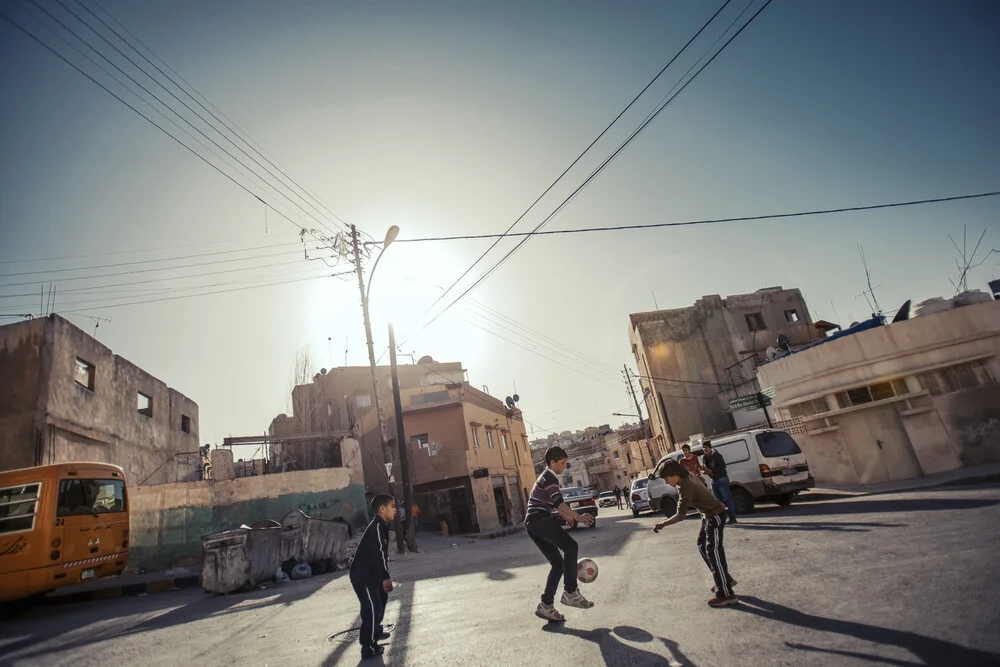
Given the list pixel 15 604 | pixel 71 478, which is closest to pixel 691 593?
pixel 71 478

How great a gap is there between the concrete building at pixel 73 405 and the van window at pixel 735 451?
775 inches

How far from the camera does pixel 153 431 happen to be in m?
21.4

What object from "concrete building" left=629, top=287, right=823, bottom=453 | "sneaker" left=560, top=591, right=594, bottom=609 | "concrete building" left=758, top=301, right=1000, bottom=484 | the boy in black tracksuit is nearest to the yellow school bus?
the boy in black tracksuit

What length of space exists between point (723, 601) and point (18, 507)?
12.9 meters

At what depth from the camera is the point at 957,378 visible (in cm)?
1379

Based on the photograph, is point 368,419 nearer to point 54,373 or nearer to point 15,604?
point 54,373

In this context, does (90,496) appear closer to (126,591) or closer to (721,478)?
(126,591)

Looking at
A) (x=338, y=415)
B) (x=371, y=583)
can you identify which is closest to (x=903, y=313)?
(x=371, y=583)

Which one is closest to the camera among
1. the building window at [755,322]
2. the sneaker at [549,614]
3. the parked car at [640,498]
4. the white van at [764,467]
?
the sneaker at [549,614]

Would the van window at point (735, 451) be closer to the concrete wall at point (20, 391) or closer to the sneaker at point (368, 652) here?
the sneaker at point (368, 652)

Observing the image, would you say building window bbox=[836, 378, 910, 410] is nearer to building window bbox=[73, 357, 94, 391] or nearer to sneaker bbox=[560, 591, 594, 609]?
sneaker bbox=[560, 591, 594, 609]

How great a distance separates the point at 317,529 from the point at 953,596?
13.0 meters

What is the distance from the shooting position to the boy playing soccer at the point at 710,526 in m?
4.70

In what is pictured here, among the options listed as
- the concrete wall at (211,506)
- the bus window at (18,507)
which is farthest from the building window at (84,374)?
the bus window at (18,507)
